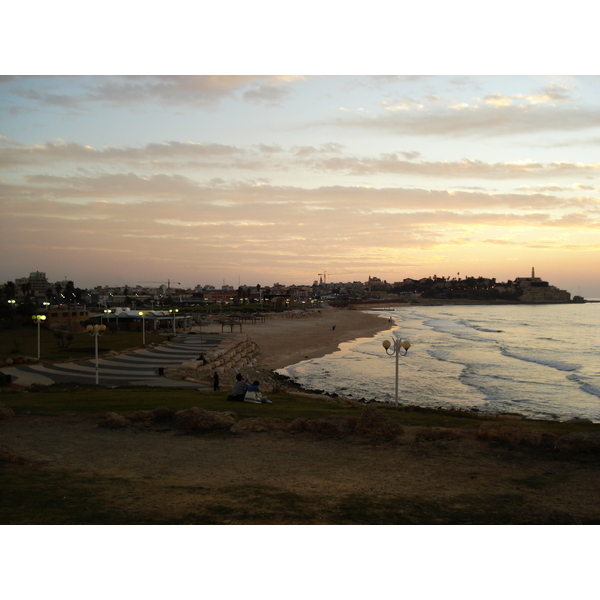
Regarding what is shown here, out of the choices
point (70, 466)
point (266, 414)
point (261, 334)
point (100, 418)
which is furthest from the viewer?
point (261, 334)

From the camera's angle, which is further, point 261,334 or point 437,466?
point 261,334

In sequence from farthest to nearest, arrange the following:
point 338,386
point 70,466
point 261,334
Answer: point 261,334 → point 338,386 → point 70,466

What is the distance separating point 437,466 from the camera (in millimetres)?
7750

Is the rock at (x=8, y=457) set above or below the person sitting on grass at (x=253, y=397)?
above

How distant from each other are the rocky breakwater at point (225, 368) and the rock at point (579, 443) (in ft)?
43.0

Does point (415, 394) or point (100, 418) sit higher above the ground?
point (100, 418)

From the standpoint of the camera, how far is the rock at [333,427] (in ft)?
31.3

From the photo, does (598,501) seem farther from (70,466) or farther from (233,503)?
(70,466)

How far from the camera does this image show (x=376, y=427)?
938 cm

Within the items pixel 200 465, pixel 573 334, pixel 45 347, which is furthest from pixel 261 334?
pixel 200 465

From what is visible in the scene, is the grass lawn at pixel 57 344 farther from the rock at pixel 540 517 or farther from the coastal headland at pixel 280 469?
the rock at pixel 540 517

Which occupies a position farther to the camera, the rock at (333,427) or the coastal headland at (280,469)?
the rock at (333,427)

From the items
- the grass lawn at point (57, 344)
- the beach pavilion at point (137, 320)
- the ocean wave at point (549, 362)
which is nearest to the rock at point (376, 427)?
the grass lawn at point (57, 344)

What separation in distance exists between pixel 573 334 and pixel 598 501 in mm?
61318
